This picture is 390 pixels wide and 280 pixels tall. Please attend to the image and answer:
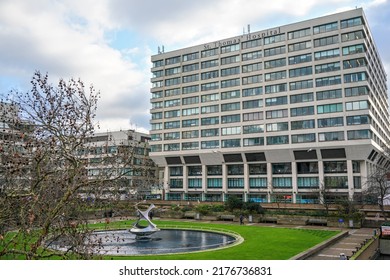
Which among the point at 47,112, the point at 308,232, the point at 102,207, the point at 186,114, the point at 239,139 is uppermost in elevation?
the point at 186,114

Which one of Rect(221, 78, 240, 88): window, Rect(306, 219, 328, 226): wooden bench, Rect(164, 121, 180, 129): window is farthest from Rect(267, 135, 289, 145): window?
Rect(306, 219, 328, 226): wooden bench

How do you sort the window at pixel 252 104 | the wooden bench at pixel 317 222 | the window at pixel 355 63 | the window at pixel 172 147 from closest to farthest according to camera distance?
the wooden bench at pixel 317 222 → the window at pixel 355 63 → the window at pixel 252 104 → the window at pixel 172 147

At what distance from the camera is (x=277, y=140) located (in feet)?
218

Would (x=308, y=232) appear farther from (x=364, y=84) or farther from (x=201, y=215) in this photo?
(x=364, y=84)

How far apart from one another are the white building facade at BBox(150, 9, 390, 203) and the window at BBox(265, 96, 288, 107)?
188 mm

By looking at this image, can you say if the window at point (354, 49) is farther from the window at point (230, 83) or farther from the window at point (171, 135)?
the window at point (171, 135)

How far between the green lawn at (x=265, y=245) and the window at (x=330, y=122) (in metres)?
30.7

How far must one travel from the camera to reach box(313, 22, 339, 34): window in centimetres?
6266

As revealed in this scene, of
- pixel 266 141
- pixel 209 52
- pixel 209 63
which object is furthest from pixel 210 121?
pixel 209 52

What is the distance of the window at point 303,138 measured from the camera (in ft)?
206

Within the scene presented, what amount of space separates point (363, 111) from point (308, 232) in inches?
1289

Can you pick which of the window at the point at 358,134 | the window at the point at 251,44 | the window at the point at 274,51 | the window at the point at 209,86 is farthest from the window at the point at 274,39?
the window at the point at 358,134

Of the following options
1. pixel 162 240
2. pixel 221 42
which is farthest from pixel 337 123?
pixel 162 240

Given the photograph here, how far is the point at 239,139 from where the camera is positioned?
70375mm
